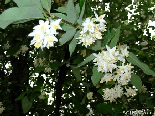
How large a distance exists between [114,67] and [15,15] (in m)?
0.76

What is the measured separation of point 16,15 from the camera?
0.98 meters

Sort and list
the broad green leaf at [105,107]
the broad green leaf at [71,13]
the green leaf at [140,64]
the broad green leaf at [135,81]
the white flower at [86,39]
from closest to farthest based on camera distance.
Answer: the broad green leaf at [71,13] < the white flower at [86,39] < the green leaf at [140,64] < the broad green leaf at [135,81] < the broad green leaf at [105,107]

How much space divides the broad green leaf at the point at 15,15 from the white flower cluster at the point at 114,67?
21.7 inches

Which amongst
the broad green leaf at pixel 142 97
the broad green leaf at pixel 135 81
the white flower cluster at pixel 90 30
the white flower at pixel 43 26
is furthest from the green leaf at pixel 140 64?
the broad green leaf at pixel 142 97

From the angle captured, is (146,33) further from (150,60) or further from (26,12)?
(26,12)

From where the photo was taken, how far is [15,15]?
3.22 feet

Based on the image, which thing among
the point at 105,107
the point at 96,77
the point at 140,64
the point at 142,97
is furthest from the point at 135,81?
the point at 142,97

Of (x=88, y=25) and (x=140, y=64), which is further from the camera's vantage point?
(x=140, y=64)

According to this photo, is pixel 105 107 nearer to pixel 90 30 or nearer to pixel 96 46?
pixel 96 46

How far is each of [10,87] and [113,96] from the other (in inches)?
82.8

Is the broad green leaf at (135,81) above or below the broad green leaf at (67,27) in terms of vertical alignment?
below

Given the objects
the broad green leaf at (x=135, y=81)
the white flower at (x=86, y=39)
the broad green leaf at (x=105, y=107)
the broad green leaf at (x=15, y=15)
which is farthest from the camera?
the broad green leaf at (x=105, y=107)

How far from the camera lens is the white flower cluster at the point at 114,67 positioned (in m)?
1.34

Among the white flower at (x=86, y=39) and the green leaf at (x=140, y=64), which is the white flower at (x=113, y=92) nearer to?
the green leaf at (x=140, y=64)
